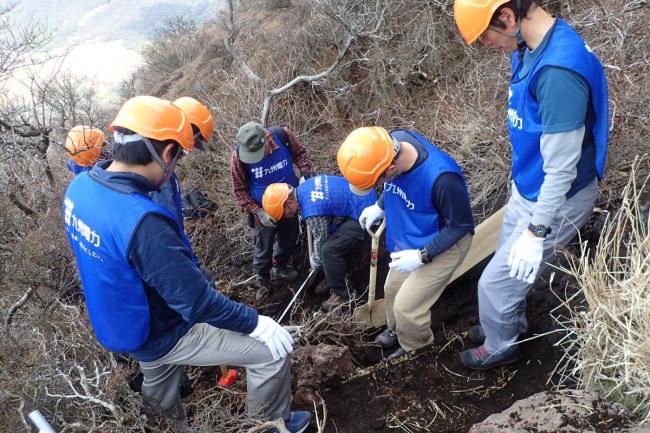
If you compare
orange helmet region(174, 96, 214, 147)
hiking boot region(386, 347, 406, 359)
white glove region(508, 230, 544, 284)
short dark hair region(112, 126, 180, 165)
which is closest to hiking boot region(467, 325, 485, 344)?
hiking boot region(386, 347, 406, 359)

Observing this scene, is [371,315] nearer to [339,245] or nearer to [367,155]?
[339,245]

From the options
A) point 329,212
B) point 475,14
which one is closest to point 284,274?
point 329,212

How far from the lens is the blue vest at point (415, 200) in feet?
9.34

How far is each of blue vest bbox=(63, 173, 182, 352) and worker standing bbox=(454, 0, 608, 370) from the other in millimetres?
1771

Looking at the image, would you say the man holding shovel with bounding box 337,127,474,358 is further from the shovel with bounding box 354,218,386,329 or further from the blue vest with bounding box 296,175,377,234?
the blue vest with bounding box 296,175,377,234

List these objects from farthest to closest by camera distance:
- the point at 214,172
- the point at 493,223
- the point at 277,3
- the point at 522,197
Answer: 1. the point at 277,3
2. the point at 214,172
3. the point at 493,223
4. the point at 522,197

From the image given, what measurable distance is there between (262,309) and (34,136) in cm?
337

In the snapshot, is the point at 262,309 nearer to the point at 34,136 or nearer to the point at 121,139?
the point at 121,139

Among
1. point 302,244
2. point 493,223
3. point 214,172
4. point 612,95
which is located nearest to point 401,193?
point 493,223

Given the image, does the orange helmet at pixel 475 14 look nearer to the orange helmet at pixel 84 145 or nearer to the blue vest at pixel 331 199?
the blue vest at pixel 331 199

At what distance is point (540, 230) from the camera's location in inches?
93.2

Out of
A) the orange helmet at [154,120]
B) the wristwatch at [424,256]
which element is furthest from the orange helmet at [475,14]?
the orange helmet at [154,120]

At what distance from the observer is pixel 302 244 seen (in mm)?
5426

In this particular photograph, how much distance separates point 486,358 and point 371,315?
Result: 46.6 inches
